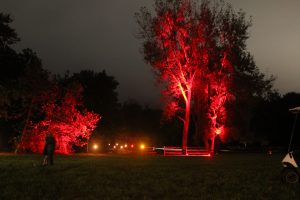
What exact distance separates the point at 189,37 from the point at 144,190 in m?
34.6

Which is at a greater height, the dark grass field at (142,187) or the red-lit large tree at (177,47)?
the red-lit large tree at (177,47)

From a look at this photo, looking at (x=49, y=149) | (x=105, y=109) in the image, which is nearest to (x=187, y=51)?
(x=49, y=149)

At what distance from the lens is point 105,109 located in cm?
8831

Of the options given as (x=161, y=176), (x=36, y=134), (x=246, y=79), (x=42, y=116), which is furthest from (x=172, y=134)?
(x=161, y=176)

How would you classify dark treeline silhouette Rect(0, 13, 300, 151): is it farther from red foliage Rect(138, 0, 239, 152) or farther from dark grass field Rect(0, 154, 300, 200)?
dark grass field Rect(0, 154, 300, 200)

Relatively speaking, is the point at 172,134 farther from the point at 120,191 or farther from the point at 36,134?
the point at 120,191

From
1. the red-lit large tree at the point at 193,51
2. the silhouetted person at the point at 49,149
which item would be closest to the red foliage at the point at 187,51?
the red-lit large tree at the point at 193,51

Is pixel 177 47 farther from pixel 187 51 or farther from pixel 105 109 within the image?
pixel 105 109

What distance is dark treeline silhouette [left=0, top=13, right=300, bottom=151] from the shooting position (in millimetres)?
52188

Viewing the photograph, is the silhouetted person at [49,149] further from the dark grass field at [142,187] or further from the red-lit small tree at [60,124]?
the red-lit small tree at [60,124]

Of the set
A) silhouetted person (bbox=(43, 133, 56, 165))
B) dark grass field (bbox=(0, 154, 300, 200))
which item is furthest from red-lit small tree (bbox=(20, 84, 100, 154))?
dark grass field (bbox=(0, 154, 300, 200))

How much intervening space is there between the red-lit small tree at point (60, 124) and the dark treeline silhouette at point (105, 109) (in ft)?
2.72

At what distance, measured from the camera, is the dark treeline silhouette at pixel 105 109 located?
5219cm

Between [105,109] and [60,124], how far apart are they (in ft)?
114
